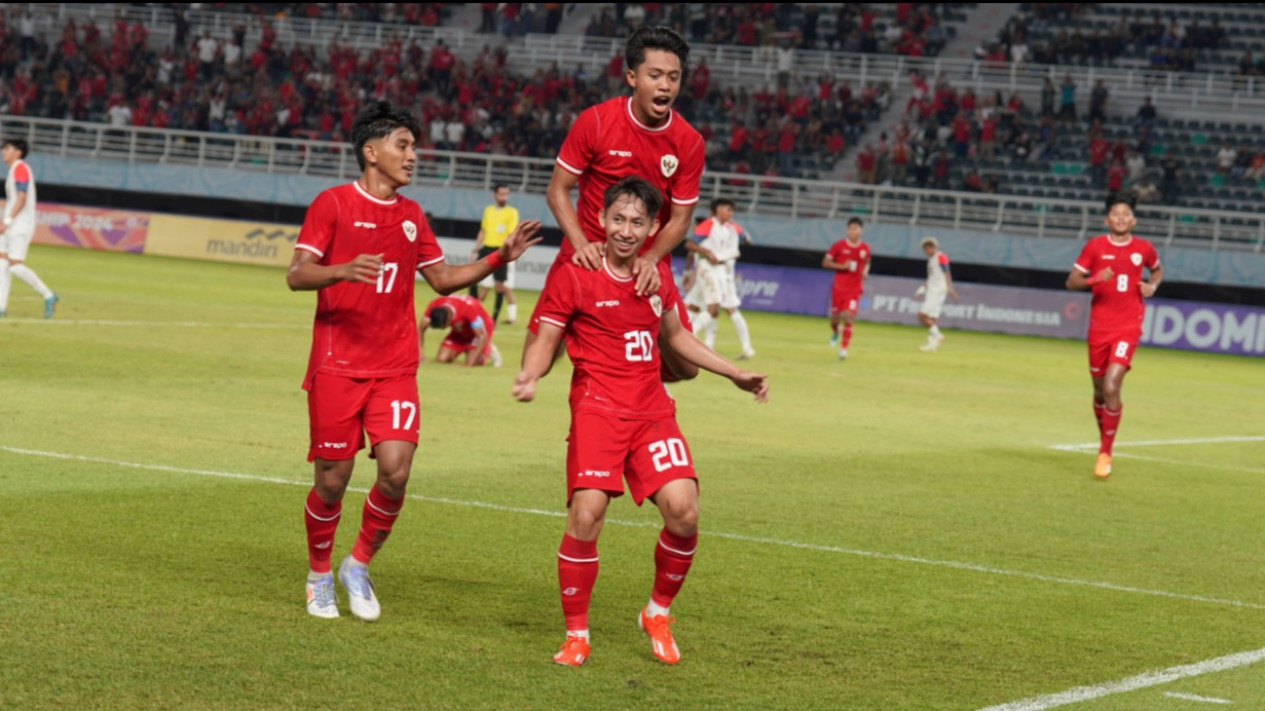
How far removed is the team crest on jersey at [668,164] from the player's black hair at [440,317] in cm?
1188

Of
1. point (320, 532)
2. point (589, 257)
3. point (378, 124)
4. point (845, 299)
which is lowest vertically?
point (845, 299)

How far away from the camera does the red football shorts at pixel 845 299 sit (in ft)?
89.5

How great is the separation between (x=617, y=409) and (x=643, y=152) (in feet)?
5.16

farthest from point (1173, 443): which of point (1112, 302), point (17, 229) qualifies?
point (17, 229)

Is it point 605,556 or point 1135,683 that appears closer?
point 1135,683

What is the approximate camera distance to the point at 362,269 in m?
6.92

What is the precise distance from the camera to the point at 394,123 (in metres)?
7.50

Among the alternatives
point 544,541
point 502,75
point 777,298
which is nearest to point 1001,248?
point 777,298

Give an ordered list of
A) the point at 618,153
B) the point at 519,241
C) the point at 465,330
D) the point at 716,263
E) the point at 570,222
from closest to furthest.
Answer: the point at 519,241 → the point at 570,222 → the point at 618,153 → the point at 465,330 → the point at 716,263

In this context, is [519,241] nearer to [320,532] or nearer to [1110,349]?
[320,532]

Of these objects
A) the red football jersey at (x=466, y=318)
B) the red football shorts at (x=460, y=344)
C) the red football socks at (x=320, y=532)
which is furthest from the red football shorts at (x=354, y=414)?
the red football shorts at (x=460, y=344)

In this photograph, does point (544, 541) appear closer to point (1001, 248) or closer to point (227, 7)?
point (1001, 248)

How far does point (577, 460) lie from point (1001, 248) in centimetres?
3329

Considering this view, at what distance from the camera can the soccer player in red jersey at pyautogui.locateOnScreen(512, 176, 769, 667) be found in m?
6.81
